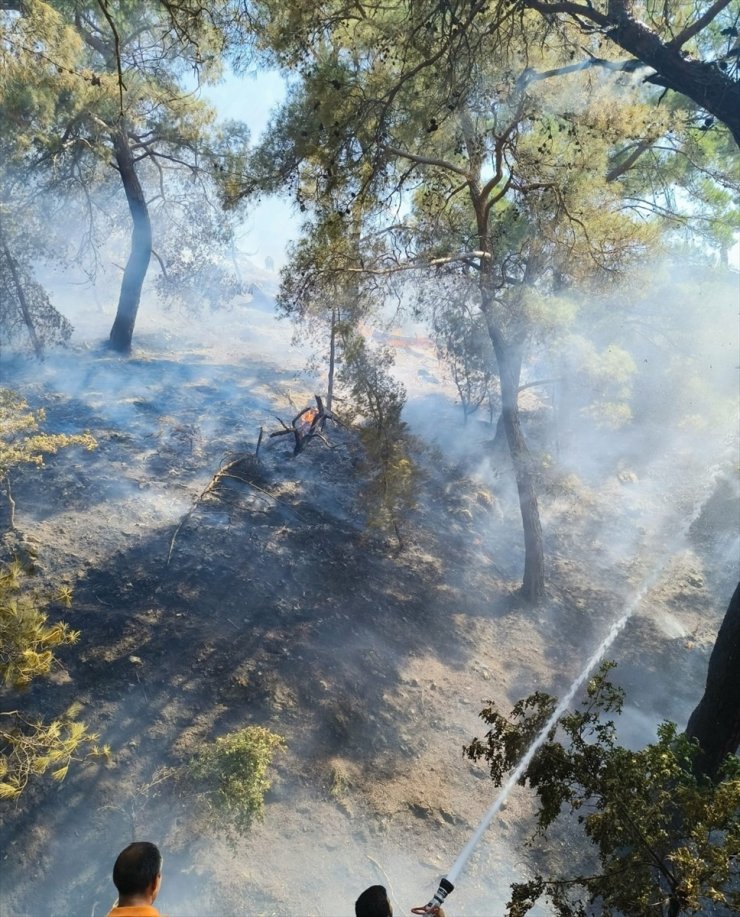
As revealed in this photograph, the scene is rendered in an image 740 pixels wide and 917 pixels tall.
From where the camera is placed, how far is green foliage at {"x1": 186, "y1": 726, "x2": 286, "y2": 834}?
16.5 feet

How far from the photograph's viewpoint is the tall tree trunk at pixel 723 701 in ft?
14.7

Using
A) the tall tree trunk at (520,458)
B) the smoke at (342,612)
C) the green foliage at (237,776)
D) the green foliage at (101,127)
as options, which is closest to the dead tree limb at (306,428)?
the smoke at (342,612)

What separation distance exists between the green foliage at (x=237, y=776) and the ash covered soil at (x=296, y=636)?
0.36 m

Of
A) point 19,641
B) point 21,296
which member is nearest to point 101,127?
point 21,296

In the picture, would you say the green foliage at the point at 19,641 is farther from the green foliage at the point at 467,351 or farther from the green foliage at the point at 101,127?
the green foliage at the point at 467,351

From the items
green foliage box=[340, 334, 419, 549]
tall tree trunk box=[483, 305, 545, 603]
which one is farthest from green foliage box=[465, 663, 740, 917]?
tall tree trunk box=[483, 305, 545, 603]

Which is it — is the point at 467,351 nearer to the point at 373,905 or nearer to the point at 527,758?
the point at 527,758

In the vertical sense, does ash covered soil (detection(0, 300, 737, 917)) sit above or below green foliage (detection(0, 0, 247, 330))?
below

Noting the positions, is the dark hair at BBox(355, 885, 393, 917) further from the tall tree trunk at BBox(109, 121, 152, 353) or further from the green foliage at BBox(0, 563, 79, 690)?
the tall tree trunk at BBox(109, 121, 152, 353)

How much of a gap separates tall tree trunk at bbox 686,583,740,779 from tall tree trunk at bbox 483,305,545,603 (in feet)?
18.8

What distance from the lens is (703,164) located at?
36.6 ft

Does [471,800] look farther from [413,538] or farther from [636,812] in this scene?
[413,538]

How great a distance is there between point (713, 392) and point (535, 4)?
706 inches

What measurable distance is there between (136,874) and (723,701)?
434 cm
